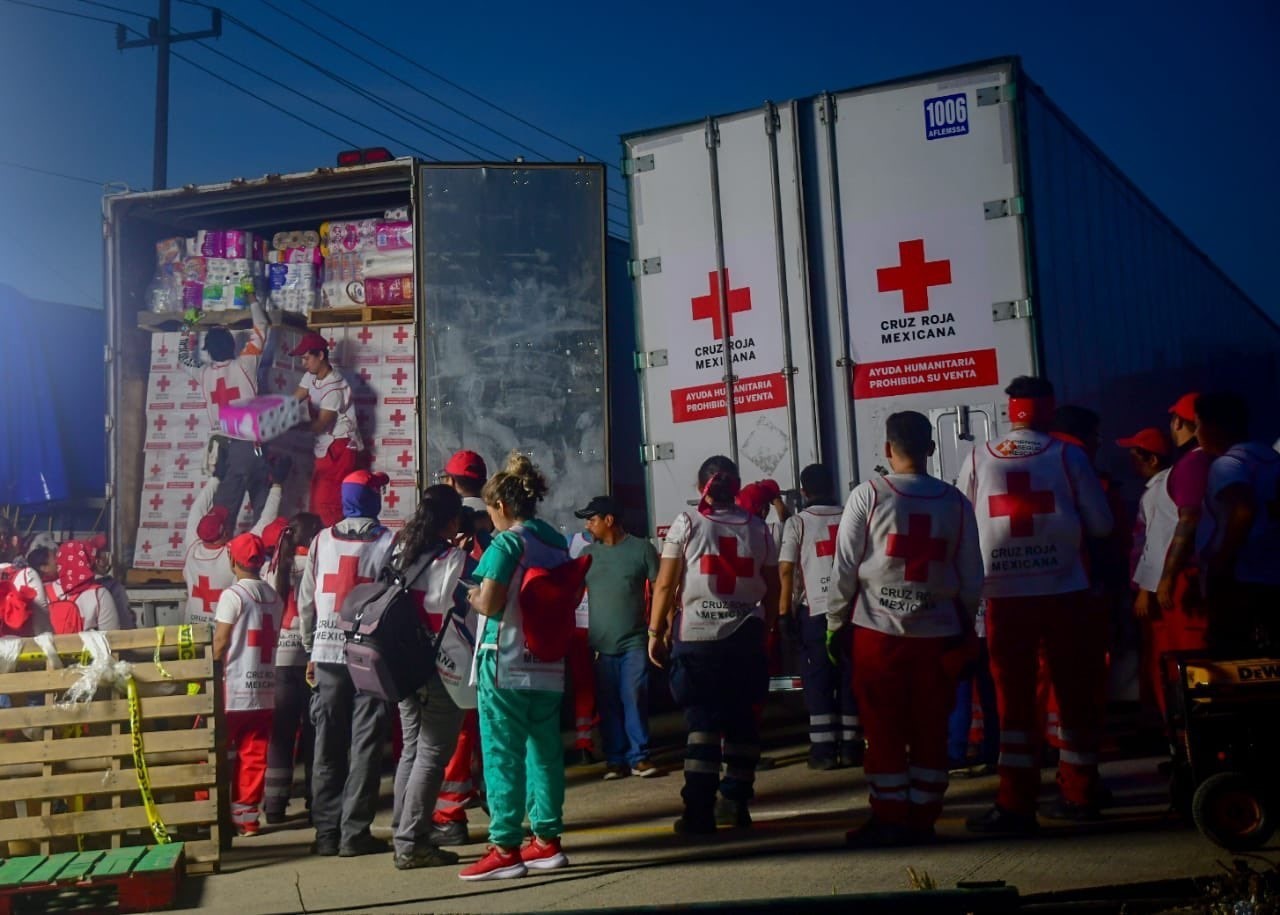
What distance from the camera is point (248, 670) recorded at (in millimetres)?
8016

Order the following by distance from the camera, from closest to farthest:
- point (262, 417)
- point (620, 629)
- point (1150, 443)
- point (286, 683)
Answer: point (1150, 443) → point (286, 683) → point (620, 629) → point (262, 417)

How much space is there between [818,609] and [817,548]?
36 centimetres

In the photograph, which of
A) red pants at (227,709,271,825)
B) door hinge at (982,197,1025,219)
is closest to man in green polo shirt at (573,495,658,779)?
red pants at (227,709,271,825)

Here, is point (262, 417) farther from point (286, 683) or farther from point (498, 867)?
point (498, 867)

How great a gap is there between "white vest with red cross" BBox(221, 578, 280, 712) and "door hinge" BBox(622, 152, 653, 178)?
354 cm

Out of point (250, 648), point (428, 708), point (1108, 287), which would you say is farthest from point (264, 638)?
point (1108, 287)

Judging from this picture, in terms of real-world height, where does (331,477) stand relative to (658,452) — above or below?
above

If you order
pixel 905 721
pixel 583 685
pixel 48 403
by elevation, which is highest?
pixel 48 403

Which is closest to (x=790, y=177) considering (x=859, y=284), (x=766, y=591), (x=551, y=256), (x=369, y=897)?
(x=859, y=284)

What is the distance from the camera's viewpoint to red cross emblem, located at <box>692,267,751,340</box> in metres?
8.99

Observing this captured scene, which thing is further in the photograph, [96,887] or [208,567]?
[208,567]

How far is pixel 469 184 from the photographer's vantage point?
10391 mm

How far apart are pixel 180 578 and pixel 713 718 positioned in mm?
5702

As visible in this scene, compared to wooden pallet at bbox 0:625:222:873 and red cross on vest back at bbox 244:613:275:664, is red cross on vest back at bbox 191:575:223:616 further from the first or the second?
wooden pallet at bbox 0:625:222:873
